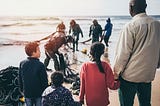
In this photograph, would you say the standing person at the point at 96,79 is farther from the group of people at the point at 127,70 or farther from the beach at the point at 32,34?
the beach at the point at 32,34

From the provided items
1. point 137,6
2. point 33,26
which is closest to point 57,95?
point 137,6

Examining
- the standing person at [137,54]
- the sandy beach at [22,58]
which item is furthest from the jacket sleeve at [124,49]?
the sandy beach at [22,58]

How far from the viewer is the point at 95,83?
10.0 ft

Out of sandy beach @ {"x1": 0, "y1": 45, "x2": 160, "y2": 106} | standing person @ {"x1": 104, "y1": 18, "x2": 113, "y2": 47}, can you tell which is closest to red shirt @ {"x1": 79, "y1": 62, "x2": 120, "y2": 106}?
sandy beach @ {"x1": 0, "y1": 45, "x2": 160, "y2": 106}

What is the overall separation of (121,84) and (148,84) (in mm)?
215

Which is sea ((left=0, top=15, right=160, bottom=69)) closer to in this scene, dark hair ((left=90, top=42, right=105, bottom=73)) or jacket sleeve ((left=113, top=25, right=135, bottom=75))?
dark hair ((left=90, top=42, right=105, bottom=73))

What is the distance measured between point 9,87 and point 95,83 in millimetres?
1562

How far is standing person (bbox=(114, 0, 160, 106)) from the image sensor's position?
276cm

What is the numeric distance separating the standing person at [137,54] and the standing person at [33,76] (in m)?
0.77

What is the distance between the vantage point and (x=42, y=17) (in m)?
10.5

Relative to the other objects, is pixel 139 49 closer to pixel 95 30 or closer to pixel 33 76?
pixel 33 76

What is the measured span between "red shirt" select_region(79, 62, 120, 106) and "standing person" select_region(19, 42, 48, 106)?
1.42 feet

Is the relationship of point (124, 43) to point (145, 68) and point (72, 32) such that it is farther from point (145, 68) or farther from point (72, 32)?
point (72, 32)

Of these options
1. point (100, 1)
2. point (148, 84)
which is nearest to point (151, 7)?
point (100, 1)
